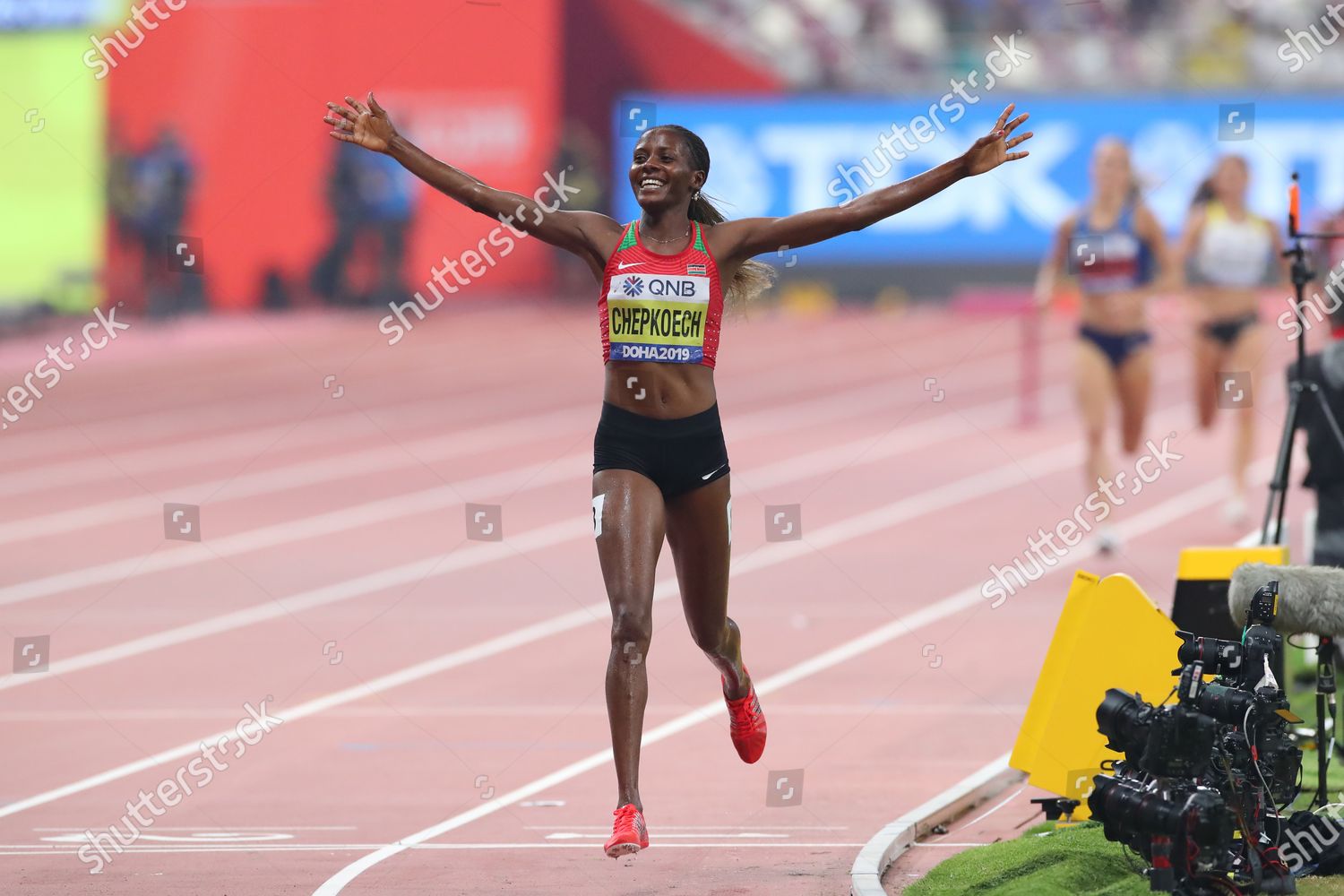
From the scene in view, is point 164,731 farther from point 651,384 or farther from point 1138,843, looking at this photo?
point 1138,843

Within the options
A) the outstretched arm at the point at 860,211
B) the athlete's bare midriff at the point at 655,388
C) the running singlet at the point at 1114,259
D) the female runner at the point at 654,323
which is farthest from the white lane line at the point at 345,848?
the running singlet at the point at 1114,259

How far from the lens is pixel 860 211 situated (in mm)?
6617

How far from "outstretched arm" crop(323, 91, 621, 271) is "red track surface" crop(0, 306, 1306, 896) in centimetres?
215

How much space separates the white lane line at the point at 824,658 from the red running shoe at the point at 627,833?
1123 mm

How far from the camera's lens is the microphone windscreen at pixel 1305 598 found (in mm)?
6520

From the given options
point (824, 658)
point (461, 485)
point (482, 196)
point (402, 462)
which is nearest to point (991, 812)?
point (482, 196)

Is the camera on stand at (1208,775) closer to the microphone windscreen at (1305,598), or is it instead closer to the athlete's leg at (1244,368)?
the microphone windscreen at (1305,598)

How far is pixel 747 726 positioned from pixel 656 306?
1.74 metres

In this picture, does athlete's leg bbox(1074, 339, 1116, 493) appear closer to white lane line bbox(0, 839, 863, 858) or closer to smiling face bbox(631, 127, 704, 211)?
white lane line bbox(0, 839, 863, 858)

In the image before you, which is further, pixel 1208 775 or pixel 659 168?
pixel 659 168

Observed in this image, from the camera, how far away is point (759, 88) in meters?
30.7

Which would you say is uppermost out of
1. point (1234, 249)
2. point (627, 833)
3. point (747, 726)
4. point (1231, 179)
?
point (1231, 179)

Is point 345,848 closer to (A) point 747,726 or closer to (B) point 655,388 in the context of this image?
(A) point 747,726

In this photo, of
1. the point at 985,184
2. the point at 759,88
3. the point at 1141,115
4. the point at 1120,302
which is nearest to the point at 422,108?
the point at 759,88
